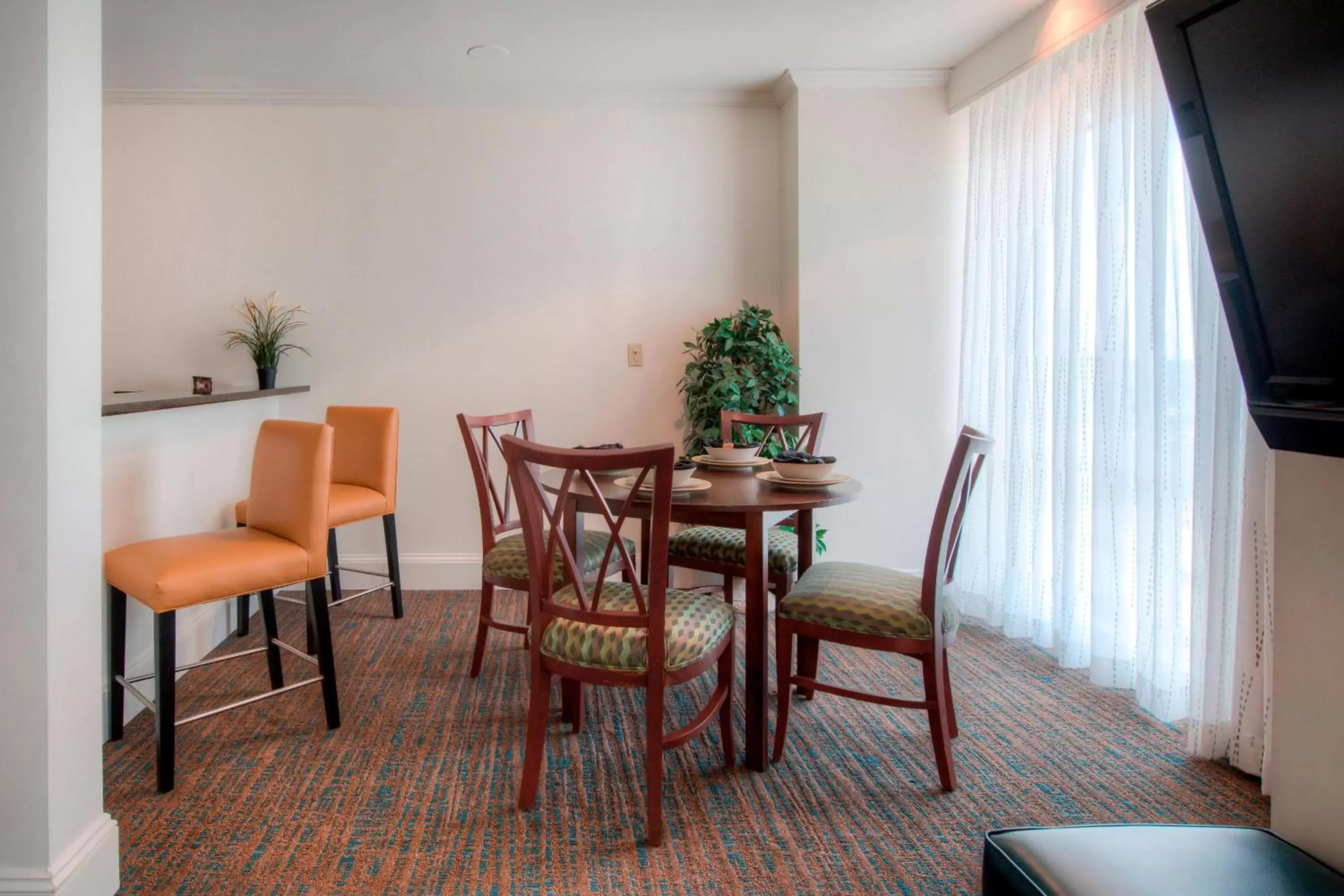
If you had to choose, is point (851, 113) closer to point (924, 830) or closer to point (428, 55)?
point (428, 55)

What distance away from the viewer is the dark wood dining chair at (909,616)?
6.97 ft

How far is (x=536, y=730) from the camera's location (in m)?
2.06

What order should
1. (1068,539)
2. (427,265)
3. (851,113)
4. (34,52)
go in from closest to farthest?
1. (34,52)
2. (1068,539)
3. (851,113)
4. (427,265)

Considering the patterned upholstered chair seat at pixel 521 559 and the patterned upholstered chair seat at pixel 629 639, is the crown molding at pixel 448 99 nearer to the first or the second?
the patterned upholstered chair seat at pixel 521 559

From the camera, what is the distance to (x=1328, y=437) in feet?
4.06

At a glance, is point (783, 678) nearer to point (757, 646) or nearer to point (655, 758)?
point (757, 646)

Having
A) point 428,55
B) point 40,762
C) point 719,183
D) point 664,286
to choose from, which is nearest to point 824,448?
point 664,286

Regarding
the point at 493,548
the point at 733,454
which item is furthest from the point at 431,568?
the point at 733,454

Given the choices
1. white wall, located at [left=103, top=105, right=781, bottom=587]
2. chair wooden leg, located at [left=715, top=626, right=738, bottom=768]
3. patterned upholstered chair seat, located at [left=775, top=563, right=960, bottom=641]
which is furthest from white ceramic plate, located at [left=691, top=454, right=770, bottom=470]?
white wall, located at [left=103, top=105, right=781, bottom=587]

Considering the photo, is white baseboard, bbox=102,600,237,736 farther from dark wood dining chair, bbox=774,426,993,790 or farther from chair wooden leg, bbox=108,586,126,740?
dark wood dining chair, bbox=774,426,993,790

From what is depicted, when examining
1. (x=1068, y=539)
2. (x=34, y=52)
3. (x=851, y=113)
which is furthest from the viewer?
(x=851, y=113)

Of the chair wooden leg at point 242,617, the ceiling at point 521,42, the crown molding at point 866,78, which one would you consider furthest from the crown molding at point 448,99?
the chair wooden leg at point 242,617

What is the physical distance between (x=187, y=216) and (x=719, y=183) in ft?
8.85

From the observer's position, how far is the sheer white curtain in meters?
2.31
